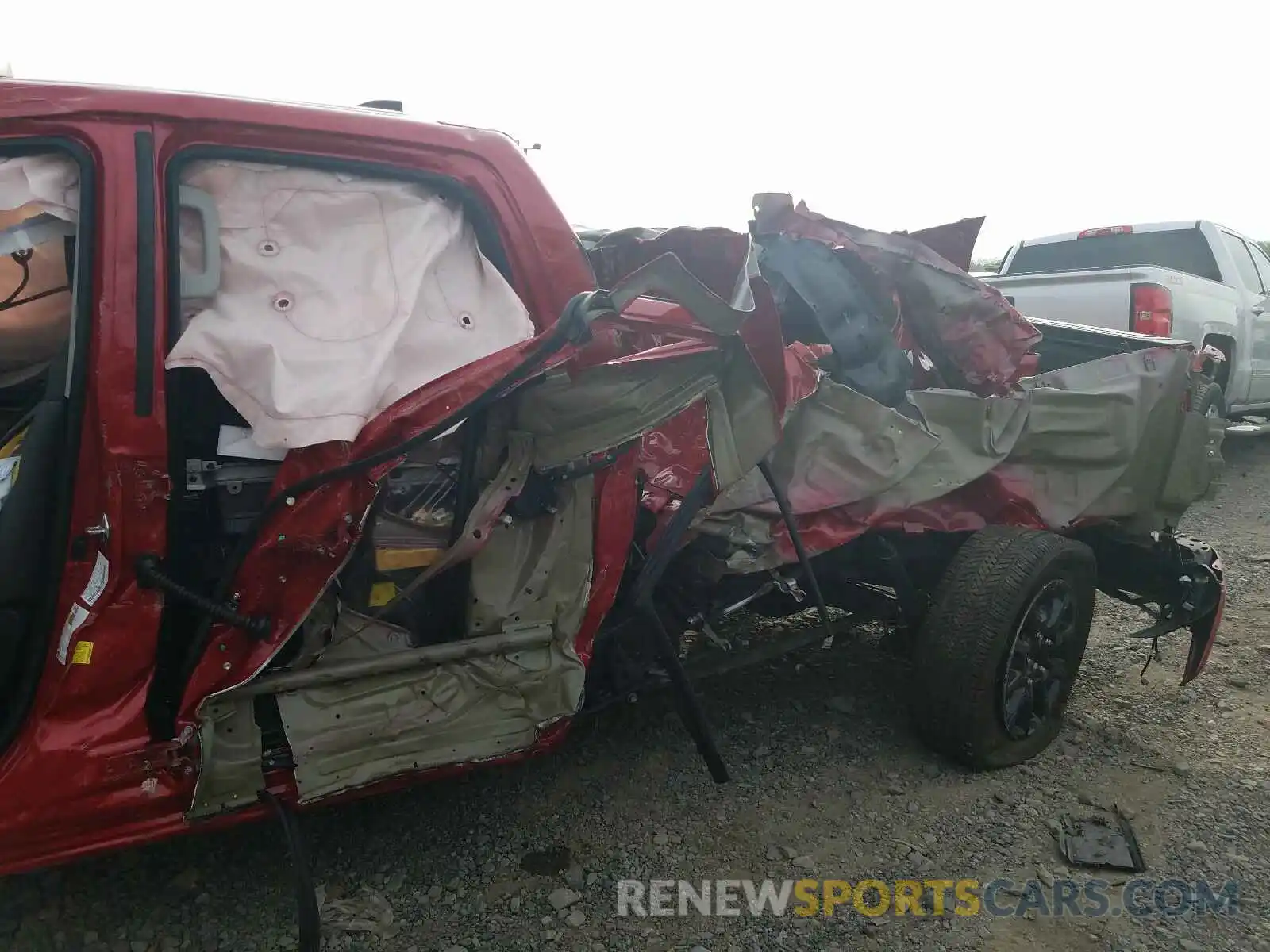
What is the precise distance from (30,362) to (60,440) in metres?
0.67

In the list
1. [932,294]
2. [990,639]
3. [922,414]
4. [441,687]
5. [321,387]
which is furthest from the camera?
[932,294]

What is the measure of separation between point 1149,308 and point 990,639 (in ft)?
17.3

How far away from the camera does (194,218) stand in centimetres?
205

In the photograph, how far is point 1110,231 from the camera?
28.5 feet

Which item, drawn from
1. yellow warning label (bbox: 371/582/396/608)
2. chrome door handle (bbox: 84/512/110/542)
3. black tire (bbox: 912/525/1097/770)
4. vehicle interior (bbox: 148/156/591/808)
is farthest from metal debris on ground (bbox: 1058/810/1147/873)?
chrome door handle (bbox: 84/512/110/542)

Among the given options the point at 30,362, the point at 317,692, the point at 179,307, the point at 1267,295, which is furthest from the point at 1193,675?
the point at 1267,295

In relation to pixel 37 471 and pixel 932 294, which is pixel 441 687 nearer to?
pixel 37 471

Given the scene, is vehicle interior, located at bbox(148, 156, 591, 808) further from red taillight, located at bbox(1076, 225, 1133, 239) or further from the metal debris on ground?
red taillight, located at bbox(1076, 225, 1133, 239)

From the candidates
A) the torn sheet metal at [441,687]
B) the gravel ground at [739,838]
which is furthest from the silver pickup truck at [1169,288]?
the torn sheet metal at [441,687]

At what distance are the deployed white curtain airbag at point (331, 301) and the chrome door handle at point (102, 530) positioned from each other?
1.16 feet

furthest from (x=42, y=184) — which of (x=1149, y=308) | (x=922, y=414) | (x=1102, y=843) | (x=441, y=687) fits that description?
(x=1149, y=308)

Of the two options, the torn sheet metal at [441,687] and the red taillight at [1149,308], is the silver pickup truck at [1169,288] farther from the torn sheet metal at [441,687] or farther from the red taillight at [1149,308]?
the torn sheet metal at [441,687]

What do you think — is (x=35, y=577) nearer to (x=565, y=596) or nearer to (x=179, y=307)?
(x=179, y=307)

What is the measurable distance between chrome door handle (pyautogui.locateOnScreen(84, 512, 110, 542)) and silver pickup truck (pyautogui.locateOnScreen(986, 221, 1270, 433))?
22.8ft
